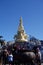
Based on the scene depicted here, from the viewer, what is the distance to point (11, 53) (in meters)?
12.0

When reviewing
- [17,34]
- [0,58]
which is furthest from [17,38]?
[0,58]

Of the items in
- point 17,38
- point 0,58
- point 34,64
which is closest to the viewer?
point 34,64

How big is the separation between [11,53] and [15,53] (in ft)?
1.35

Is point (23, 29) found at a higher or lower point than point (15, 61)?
higher

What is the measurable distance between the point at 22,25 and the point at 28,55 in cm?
5153

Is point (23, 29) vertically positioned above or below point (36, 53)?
above

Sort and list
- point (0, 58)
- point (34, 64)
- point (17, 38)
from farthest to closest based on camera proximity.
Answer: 1. point (17, 38)
2. point (0, 58)
3. point (34, 64)

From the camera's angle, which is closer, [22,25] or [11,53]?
[11,53]

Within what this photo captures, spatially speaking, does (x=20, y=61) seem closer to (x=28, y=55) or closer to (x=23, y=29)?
(x=28, y=55)

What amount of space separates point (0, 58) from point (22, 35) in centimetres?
4895

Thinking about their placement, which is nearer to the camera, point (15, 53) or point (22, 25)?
point (15, 53)

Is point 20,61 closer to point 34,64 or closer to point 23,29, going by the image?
point 34,64

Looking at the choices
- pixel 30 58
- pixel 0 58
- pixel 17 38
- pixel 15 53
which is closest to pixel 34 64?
pixel 30 58

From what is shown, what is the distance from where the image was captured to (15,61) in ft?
38.2
